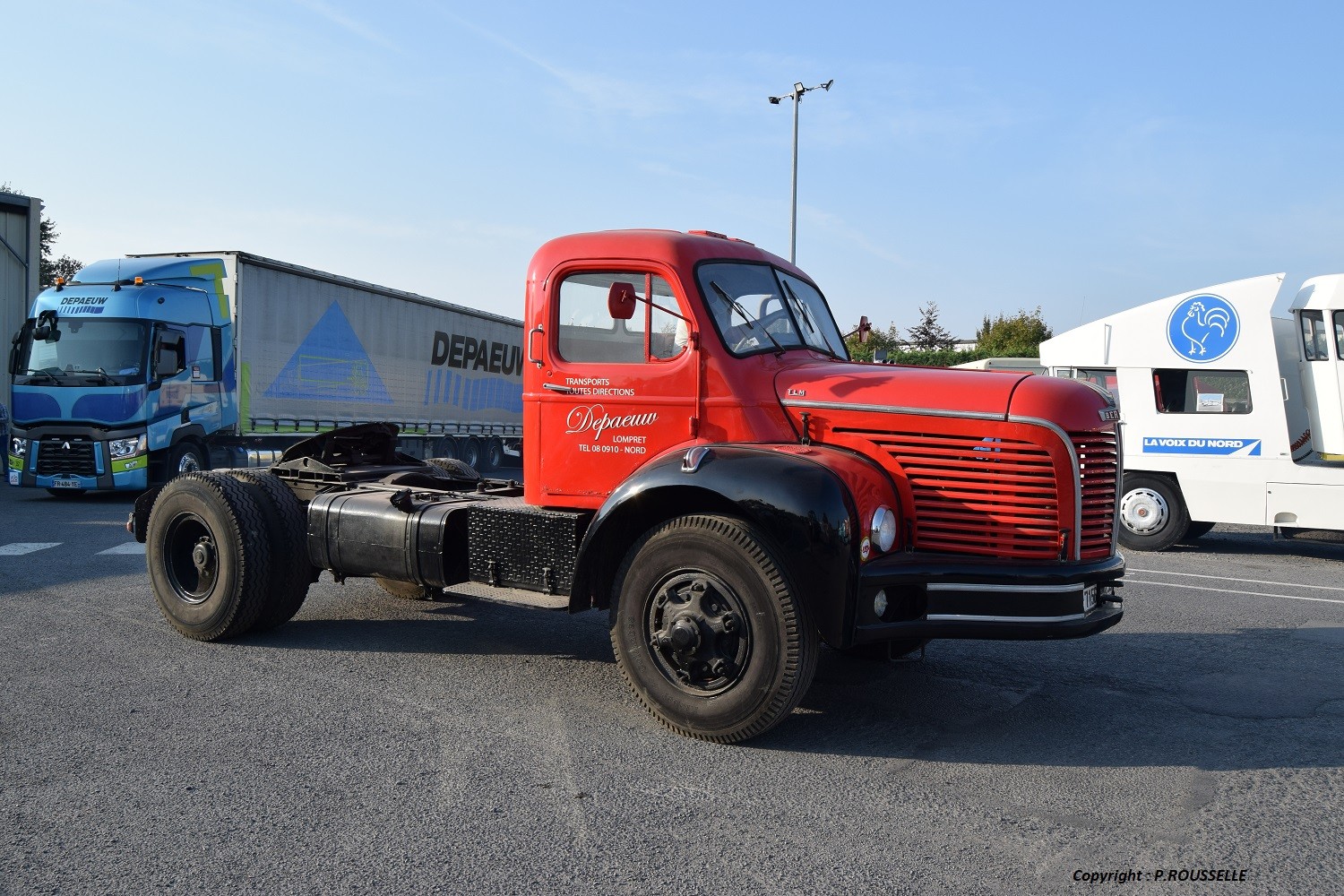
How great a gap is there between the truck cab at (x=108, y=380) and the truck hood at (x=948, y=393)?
1273 cm

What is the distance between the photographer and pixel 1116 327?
1252 centimetres

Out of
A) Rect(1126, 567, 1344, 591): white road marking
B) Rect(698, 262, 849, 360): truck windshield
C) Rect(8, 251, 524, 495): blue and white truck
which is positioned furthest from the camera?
Rect(8, 251, 524, 495): blue and white truck

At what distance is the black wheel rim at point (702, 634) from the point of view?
4781mm

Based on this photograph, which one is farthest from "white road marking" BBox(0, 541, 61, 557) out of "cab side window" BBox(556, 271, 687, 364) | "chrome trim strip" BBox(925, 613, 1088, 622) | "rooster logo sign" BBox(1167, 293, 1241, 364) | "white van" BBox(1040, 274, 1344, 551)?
"rooster logo sign" BBox(1167, 293, 1241, 364)

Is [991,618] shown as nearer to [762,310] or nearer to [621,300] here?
[762,310]

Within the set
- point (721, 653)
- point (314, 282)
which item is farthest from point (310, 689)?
point (314, 282)

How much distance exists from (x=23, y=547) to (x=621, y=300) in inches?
318

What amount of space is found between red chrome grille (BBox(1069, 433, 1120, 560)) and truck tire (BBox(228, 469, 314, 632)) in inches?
183

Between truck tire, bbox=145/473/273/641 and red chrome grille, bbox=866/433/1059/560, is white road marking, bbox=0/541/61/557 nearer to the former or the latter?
truck tire, bbox=145/473/273/641

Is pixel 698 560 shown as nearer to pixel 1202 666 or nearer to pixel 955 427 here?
pixel 955 427

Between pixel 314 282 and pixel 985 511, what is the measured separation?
1648cm

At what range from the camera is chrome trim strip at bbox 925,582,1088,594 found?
459 cm

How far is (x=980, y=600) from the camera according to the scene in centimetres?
462

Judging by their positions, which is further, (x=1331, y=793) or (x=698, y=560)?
(x=698, y=560)
